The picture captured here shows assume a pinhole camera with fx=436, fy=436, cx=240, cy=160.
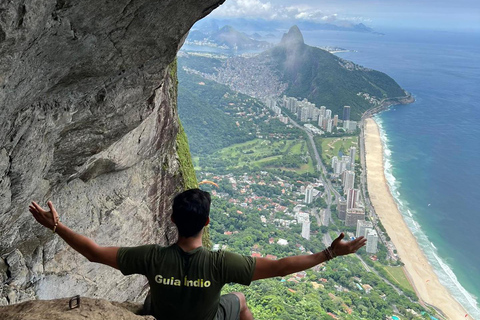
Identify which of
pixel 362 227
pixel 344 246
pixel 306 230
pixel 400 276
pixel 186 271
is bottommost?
pixel 400 276

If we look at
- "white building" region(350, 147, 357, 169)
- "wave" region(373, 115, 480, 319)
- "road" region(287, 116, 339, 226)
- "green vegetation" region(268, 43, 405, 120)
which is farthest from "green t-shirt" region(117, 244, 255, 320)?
"green vegetation" region(268, 43, 405, 120)

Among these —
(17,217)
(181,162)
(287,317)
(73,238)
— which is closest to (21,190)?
(17,217)

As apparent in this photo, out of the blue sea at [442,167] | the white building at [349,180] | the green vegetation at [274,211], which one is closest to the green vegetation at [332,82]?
the blue sea at [442,167]

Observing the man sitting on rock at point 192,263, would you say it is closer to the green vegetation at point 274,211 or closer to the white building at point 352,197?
the green vegetation at point 274,211

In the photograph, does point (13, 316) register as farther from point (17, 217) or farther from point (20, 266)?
point (20, 266)

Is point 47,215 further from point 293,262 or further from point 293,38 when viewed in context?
point 293,38

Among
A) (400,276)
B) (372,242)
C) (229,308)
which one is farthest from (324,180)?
(229,308)
